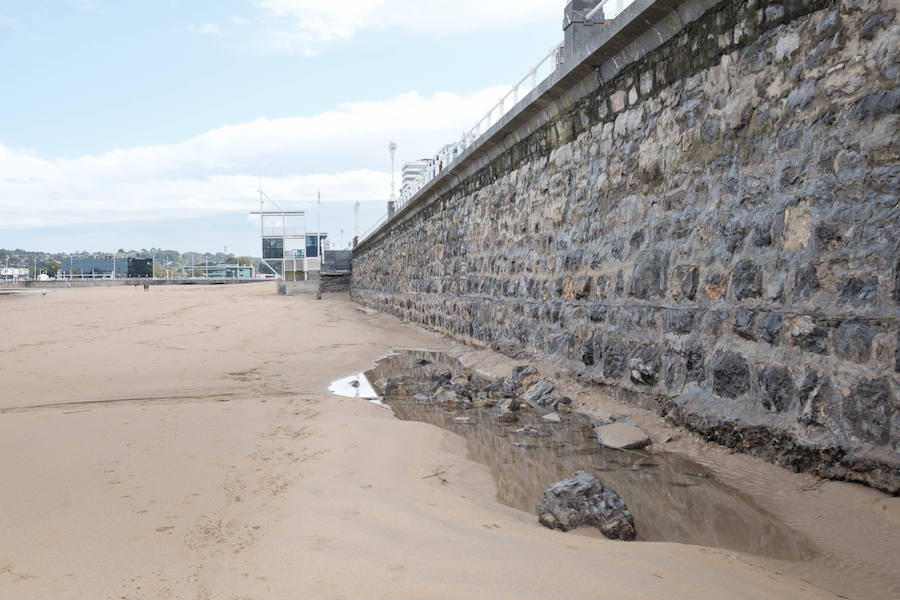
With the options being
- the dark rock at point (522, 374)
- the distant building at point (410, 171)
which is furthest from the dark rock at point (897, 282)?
the distant building at point (410, 171)

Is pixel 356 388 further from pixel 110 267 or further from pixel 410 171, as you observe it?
pixel 110 267

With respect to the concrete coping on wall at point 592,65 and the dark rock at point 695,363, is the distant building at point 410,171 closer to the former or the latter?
the concrete coping on wall at point 592,65

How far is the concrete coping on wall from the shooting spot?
5.05 metres

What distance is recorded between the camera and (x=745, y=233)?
13.4ft

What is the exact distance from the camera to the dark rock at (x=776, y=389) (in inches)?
140

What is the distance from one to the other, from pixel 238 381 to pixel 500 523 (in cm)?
502

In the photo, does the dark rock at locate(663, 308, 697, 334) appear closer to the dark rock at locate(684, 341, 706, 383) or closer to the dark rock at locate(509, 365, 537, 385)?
the dark rock at locate(684, 341, 706, 383)

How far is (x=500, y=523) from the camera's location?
2.84 meters

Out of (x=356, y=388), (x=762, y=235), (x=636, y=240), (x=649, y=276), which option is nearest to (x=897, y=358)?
(x=762, y=235)

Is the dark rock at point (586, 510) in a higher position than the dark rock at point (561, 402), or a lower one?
higher

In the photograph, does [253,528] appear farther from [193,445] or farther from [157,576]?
[193,445]

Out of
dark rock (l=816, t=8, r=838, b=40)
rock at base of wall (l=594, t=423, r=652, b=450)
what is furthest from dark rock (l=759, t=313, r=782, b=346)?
dark rock (l=816, t=8, r=838, b=40)

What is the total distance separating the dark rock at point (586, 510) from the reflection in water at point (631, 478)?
13 cm

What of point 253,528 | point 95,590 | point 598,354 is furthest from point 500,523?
point 598,354
